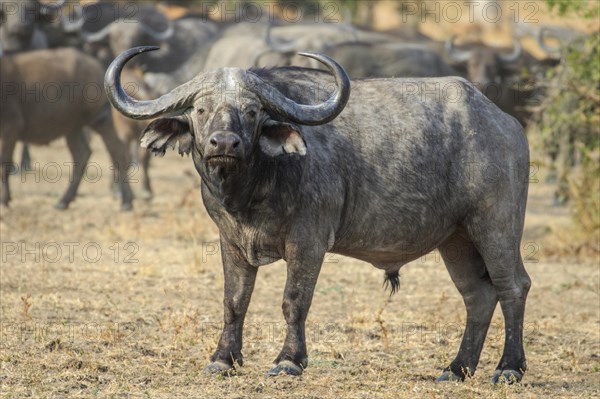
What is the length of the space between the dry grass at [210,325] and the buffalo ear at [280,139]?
1.21 meters

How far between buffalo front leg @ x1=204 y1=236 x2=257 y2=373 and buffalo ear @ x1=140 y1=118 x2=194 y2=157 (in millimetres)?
642

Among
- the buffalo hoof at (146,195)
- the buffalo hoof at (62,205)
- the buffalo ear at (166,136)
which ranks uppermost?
the buffalo ear at (166,136)

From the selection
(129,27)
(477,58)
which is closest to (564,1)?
(477,58)

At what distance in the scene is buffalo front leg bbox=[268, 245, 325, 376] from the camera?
616cm

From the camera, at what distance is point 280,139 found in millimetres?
6004

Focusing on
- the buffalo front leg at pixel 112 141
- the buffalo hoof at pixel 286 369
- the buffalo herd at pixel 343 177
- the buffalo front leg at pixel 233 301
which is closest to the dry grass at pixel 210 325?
the buffalo hoof at pixel 286 369

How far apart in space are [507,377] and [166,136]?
2.34 meters

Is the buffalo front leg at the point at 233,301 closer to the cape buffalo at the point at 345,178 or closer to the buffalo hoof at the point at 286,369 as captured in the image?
the cape buffalo at the point at 345,178

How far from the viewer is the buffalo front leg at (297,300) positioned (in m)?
6.16

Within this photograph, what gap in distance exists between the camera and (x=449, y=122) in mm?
6742

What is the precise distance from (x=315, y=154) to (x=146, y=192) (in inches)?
360

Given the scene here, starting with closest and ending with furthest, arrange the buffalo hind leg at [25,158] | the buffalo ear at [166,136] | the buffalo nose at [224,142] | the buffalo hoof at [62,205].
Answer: the buffalo nose at [224,142], the buffalo ear at [166,136], the buffalo hoof at [62,205], the buffalo hind leg at [25,158]

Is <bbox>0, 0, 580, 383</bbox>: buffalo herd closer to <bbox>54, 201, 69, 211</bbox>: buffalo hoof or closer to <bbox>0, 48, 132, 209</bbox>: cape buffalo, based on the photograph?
<bbox>0, 48, 132, 209</bbox>: cape buffalo

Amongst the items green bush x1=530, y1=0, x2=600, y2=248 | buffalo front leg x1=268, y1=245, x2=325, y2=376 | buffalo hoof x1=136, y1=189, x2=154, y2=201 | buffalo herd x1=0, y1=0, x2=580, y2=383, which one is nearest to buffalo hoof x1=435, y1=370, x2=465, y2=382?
buffalo herd x1=0, y1=0, x2=580, y2=383
